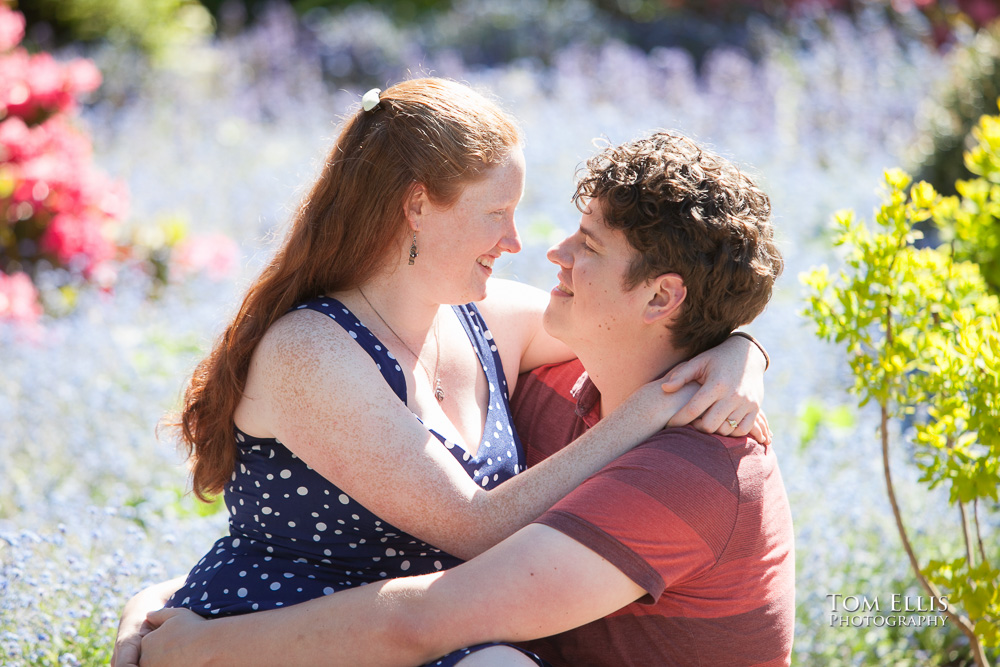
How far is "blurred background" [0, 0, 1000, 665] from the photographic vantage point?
9.70 ft

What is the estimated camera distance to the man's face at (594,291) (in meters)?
2.07

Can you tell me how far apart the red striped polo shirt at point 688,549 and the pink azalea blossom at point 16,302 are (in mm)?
3778

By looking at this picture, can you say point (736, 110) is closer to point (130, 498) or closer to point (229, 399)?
point (130, 498)

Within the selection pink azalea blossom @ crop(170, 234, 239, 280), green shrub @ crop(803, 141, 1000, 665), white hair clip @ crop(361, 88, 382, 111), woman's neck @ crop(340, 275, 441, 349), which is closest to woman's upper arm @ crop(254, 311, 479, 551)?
woman's neck @ crop(340, 275, 441, 349)

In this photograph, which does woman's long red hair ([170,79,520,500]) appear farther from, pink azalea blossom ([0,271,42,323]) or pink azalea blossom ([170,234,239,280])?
pink azalea blossom ([170,234,239,280])

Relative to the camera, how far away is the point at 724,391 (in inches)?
75.6

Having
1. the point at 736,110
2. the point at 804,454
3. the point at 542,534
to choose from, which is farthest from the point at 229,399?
the point at 736,110

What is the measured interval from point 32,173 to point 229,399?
3.88 meters

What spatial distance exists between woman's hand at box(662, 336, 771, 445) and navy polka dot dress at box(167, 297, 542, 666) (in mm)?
523

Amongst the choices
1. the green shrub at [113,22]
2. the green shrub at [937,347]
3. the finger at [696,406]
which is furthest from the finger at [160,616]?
the green shrub at [113,22]

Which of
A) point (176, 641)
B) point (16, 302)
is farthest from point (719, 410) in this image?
point (16, 302)

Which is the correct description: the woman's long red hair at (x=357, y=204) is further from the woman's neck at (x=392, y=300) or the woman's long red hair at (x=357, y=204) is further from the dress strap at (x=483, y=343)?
the dress strap at (x=483, y=343)

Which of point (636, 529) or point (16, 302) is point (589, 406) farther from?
point (16, 302)

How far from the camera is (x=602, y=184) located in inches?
81.4
